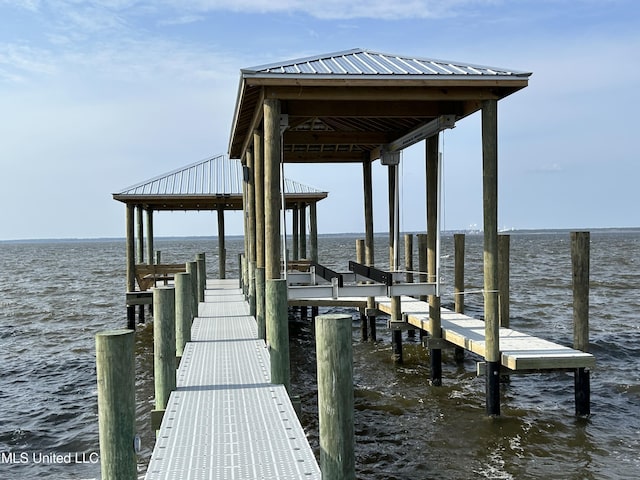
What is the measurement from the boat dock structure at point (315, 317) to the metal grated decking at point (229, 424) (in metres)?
0.02

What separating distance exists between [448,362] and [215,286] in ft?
32.2

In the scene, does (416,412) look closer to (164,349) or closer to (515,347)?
(515,347)

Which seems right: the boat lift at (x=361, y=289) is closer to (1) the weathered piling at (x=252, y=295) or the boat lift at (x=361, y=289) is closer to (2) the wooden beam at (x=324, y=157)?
(1) the weathered piling at (x=252, y=295)

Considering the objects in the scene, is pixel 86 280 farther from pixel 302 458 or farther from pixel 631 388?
pixel 302 458

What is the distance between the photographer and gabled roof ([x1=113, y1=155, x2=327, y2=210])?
2392cm

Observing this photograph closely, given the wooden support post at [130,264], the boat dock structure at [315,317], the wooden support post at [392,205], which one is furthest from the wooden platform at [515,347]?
the wooden support post at [130,264]

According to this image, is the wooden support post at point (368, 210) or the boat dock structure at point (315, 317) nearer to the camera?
the boat dock structure at point (315, 317)

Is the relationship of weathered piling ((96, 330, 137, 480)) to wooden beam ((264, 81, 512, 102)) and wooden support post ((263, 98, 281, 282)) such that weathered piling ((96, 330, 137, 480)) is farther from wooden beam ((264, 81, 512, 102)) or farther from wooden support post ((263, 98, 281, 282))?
wooden beam ((264, 81, 512, 102))

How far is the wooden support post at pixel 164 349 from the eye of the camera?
7980 mm

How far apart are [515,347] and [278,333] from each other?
5163 mm

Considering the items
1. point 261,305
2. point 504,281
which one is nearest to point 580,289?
point 504,281

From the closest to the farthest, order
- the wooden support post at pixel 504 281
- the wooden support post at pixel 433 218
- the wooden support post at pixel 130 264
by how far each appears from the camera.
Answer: the wooden support post at pixel 433 218, the wooden support post at pixel 504 281, the wooden support post at pixel 130 264

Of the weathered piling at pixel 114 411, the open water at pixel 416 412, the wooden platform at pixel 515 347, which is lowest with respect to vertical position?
the open water at pixel 416 412

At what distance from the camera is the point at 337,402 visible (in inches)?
206
